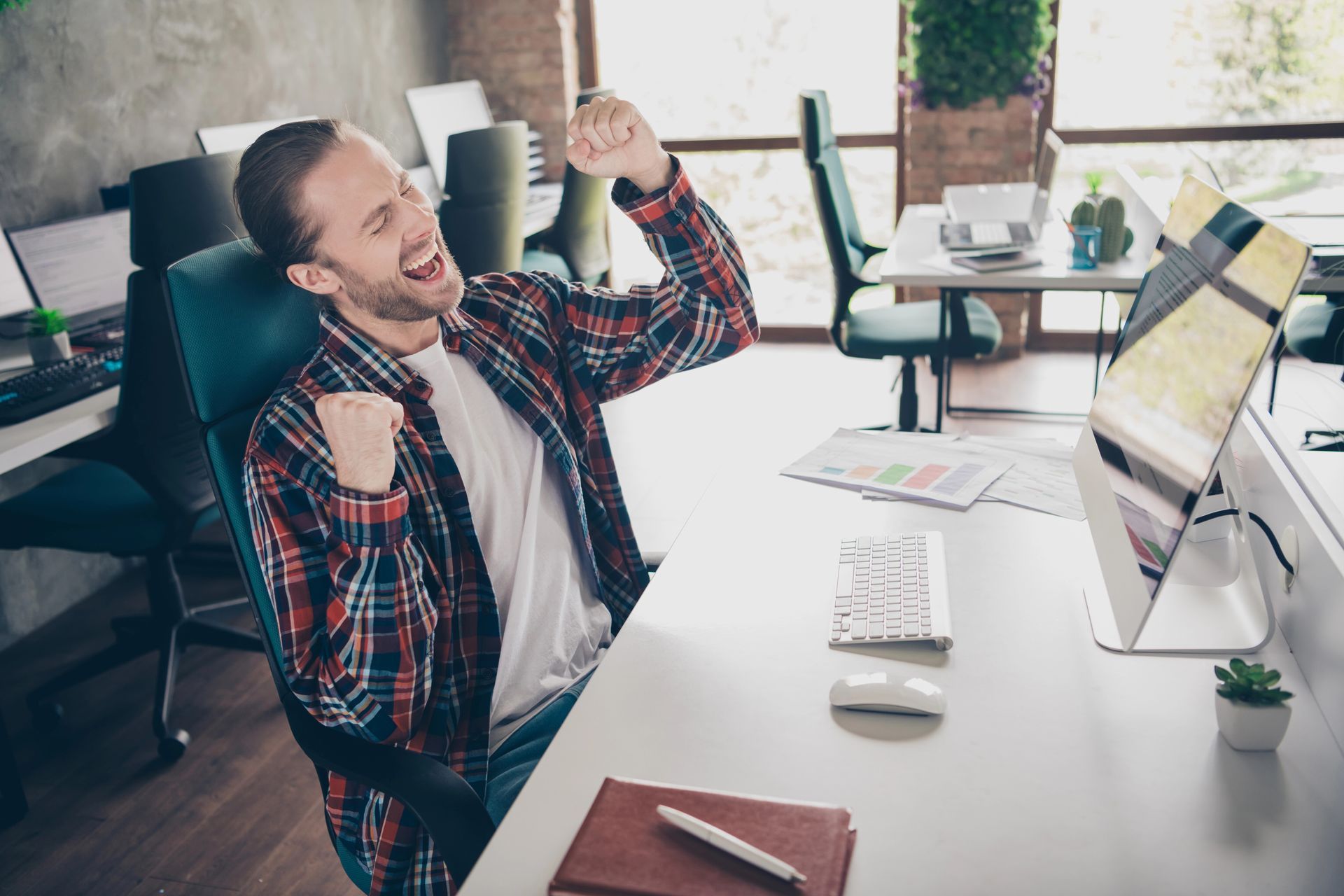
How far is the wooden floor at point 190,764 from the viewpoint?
74.2 inches

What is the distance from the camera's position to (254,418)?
4.10ft

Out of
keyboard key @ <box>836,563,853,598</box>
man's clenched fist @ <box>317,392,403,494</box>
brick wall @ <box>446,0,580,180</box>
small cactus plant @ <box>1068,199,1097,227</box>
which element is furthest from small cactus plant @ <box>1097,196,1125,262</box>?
brick wall @ <box>446,0,580,180</box>

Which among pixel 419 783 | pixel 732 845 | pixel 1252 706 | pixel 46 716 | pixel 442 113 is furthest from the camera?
pixel 442 113

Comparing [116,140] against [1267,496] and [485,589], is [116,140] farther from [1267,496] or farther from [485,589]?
[1267,496]

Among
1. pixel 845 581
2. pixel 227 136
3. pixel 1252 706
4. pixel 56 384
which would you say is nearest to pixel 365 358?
pixel 845 581

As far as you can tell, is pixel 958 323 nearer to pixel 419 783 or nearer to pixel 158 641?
pixel 158 641

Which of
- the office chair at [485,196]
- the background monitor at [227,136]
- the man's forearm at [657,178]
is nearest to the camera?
the man's forearm at [657,178]

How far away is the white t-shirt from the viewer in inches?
52.3

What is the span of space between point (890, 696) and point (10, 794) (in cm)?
192

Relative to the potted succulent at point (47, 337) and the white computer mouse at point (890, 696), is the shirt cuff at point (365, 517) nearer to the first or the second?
the white computer mouse at point (890, 696)

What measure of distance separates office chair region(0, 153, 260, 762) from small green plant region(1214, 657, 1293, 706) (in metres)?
1.90

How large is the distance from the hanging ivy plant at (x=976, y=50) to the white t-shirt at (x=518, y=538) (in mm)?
3310

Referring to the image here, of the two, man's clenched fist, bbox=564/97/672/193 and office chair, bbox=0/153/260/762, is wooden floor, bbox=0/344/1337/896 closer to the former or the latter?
office chair, bbox=0/153/260/762

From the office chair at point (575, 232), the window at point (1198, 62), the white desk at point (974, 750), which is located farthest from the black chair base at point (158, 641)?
the window at point (1198, 62)
